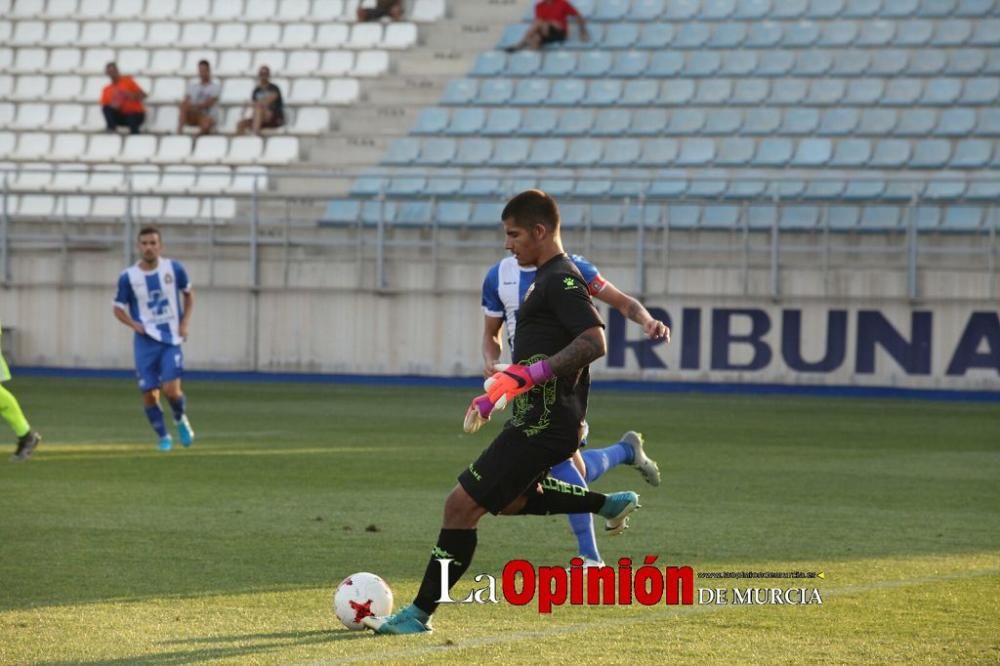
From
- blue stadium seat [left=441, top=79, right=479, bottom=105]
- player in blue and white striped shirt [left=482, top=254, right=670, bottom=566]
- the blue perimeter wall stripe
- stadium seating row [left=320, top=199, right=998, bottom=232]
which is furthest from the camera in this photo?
blue stadium seat [left=441, top=79, right=479, bottom=105]

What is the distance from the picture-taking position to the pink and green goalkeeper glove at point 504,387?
21.0ft

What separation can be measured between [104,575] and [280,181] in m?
19.8

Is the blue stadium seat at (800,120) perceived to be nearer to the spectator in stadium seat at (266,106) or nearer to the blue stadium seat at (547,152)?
the blue stadium seat at (547,152)

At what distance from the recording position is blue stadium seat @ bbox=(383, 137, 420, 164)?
27.7 m

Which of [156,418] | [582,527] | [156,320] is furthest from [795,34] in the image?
[582,527]

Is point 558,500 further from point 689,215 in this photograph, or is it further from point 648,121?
point 648,121

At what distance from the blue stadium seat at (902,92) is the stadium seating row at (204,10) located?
314 inches

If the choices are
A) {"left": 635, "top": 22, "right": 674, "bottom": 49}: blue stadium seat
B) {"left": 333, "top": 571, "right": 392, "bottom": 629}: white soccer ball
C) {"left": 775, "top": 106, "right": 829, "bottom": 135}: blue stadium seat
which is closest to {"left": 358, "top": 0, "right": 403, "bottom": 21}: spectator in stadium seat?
{"left": 635, "top": 22, "right": 674, "bottom": 49}: blue stadium seat

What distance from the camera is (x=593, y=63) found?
92.5 feet

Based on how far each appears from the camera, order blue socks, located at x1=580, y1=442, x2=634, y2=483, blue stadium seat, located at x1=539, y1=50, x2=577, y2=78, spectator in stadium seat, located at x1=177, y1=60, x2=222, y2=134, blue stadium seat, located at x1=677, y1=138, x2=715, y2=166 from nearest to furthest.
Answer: blue socks, located at x1=580, y1=442, x2=634, y2=483 → blue stadium seat, located at x1=677, y1=138, x2=715, y2=166 → blue stadium seat, located at x1=539, y1=50, x2=577, y2=78 → spectator in stadium seat, located at x1=177, y1=60, x2=222, y2=134

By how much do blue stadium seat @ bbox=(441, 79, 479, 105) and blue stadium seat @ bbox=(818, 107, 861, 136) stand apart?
18.8ft

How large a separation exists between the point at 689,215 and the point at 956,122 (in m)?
4.17

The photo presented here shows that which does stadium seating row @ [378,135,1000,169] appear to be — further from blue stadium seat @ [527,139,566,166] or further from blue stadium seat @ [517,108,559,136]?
blue stadium seat @ [517,108,559,136]

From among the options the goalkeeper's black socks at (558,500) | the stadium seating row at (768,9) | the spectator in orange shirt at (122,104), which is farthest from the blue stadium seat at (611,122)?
the goalkeeper's black socks at (558,500)
